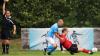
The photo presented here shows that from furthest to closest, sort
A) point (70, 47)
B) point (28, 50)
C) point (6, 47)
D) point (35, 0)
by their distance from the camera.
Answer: point (35, 0)
point (28, 50)
point (6, 47)
point (70, 47)

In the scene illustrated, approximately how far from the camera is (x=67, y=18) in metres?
30.2

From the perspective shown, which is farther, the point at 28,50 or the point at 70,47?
the point at 28,50

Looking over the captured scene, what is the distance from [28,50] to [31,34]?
0.85 metres

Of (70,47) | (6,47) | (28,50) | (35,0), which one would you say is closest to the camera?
(70,47)

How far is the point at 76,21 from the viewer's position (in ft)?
100.0

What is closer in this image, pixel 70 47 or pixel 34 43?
pixel 70 47

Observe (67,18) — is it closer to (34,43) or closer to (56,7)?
(56,7)

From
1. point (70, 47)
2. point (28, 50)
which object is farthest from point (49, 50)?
point (28, 50)

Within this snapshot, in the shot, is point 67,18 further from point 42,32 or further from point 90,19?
point 42,32

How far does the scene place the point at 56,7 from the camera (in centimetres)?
3053

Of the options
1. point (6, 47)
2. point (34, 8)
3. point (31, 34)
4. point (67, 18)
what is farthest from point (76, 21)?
point (6, 47)

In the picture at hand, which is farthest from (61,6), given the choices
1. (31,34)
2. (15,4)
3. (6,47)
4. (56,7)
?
(6,47)

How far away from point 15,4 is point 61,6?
3008mm

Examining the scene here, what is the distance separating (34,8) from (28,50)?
7.89 m
